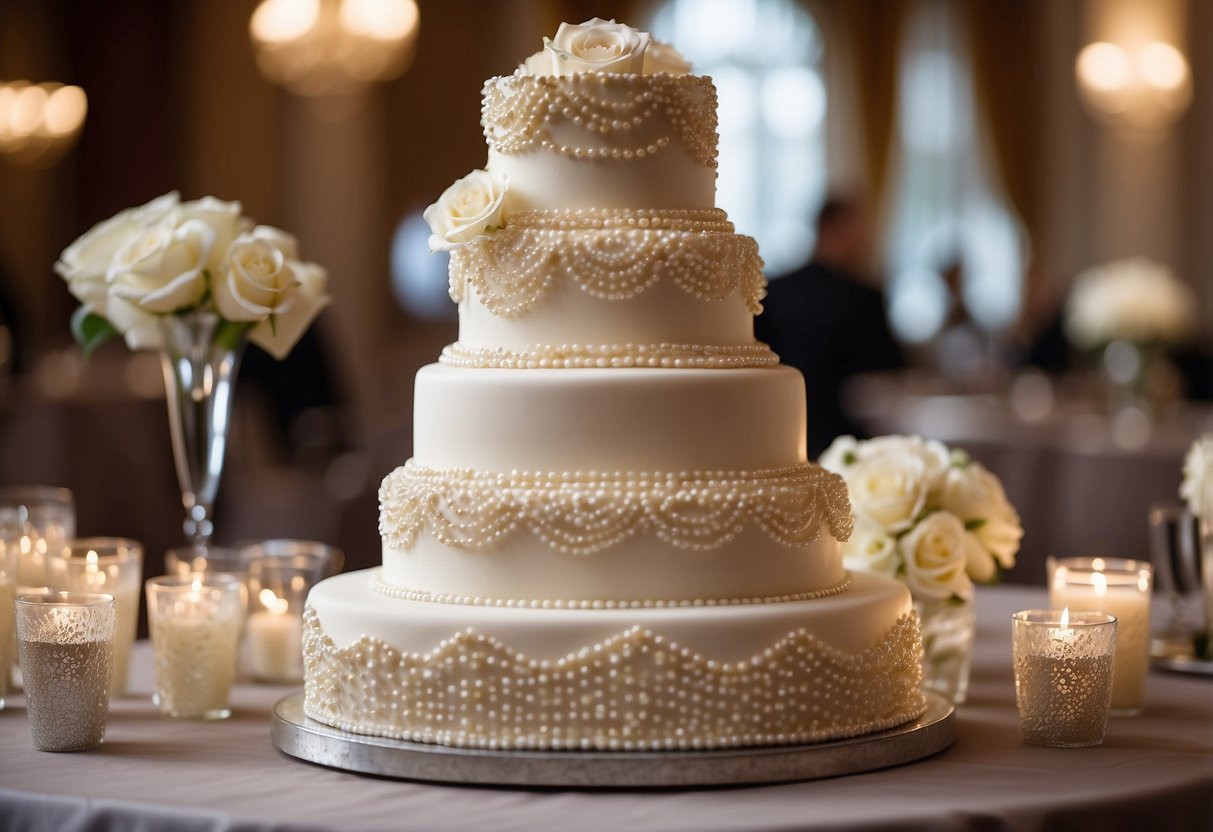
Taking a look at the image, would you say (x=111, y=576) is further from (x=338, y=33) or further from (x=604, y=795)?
(x=338, y=33)

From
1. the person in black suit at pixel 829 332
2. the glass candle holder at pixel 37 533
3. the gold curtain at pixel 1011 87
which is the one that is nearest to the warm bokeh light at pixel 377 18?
the person in black suit at pixel 829 332

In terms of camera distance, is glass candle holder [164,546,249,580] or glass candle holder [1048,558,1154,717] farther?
glass candle holder [164,546,249,580]

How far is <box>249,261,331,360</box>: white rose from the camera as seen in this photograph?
3.50m

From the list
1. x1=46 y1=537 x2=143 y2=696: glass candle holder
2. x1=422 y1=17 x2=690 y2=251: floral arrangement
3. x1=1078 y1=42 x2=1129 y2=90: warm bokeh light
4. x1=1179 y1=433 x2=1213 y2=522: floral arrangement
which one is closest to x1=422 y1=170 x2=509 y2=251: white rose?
x1=422 y1=17 x2=690 y2=251: floral arrangement

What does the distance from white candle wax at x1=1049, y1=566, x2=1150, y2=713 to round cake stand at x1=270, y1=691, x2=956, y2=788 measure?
632mm

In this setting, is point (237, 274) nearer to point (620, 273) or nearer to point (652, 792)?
point (620, 273)

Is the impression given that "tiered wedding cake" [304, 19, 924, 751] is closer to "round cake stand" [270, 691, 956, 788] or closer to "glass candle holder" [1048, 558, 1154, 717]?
"round cake stand" [270, 691, 956, 788]

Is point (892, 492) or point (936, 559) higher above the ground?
point (892, 492)

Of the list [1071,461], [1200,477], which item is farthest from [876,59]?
[1200,477]

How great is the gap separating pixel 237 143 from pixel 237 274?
12.7 metres

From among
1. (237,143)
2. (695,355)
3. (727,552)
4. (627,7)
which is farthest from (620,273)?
(627,7)

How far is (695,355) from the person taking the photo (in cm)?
282

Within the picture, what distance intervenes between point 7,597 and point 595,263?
1.32 metres

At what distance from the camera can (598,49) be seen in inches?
114
